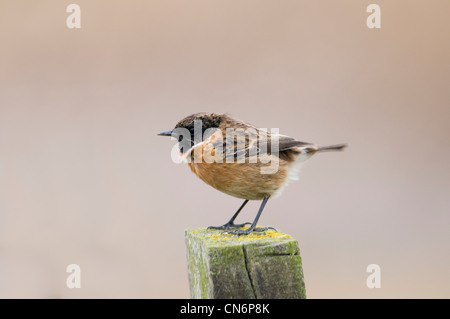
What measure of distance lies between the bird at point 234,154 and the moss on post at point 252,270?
3.18 ft

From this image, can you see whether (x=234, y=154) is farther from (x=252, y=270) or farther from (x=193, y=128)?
(x=252, y=270)

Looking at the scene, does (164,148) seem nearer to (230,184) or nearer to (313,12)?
(313,12)

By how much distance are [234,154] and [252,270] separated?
1356 millimetres

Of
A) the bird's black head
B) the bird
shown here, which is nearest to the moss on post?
the bird

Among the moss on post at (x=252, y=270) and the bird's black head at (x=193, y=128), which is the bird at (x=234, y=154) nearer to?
the bird's black head at (x=193, y=128)

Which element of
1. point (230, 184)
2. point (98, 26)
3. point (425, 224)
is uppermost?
point (98, 26)

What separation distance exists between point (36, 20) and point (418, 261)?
7.19m

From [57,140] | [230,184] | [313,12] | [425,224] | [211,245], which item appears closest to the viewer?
[211,245]

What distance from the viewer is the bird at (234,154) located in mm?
4312

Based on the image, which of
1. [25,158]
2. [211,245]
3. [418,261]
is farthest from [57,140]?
[211,245]

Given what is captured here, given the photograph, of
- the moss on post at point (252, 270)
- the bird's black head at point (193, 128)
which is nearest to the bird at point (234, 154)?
the bird's black head at point (193, 128)

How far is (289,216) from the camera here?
28.5 feet

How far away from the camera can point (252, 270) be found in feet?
10.3

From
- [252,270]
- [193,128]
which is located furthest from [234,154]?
[252,270]
